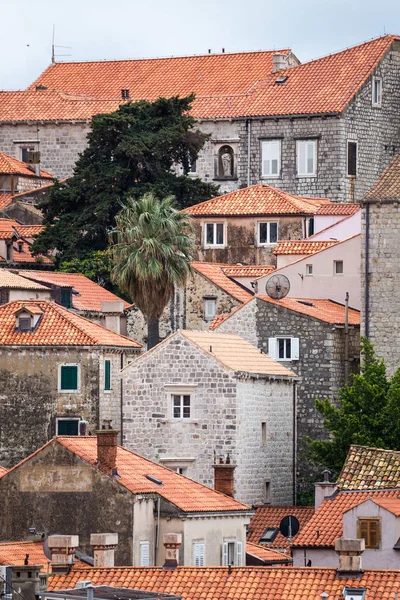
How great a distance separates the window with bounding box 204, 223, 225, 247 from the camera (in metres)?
115

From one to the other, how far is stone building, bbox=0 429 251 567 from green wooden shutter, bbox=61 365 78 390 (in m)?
15.2

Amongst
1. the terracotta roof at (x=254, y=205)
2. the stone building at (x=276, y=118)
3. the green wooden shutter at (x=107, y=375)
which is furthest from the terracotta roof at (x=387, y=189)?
the stone building at (x=276, y=118)

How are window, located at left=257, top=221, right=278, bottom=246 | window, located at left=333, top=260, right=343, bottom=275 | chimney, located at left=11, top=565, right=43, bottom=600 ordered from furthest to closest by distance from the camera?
window, located at left=257, top=221, right=278, bottom=246 → window, located at left=333, top=260, right=343, bottom=275 → chimney, located at left=11, top=565, right=43, bottom=600

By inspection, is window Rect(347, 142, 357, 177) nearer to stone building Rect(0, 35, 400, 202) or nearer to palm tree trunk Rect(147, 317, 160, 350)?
stone building Rect(0, 35, 400, 202)

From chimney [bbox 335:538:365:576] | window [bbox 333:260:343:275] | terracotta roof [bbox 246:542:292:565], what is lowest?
terracotta roof [bbox 246:542:292:565]

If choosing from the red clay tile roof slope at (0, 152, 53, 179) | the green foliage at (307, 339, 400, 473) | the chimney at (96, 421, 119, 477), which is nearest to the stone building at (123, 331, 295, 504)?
the green foliage at (307, 339, 400, 473)

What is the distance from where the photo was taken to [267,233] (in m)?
115

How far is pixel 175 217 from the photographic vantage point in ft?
352

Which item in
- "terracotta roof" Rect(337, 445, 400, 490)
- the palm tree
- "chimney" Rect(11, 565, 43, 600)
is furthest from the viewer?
the palm tree

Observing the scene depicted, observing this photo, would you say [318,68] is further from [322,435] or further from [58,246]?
[322,435]

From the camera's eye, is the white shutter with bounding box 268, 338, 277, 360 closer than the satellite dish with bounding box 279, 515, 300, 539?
No

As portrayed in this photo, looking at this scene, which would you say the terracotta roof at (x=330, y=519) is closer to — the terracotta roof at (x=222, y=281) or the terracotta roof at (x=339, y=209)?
the terracotta roof at (x=222, y=281)

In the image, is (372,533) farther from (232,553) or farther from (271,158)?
(271,158)

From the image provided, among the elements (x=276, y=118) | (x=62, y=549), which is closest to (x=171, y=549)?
(x=62, y=549)
